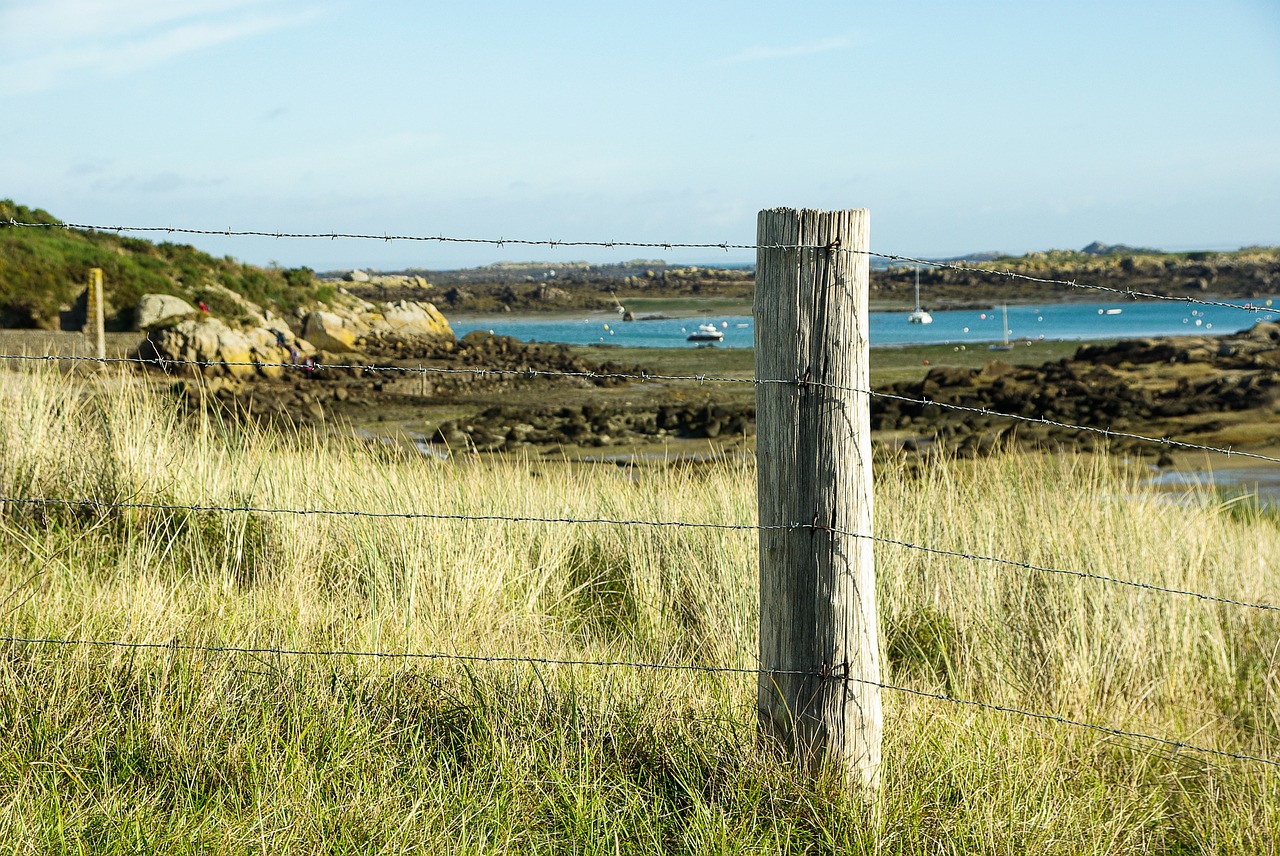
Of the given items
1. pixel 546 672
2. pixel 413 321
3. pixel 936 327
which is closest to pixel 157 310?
pixel 413 321

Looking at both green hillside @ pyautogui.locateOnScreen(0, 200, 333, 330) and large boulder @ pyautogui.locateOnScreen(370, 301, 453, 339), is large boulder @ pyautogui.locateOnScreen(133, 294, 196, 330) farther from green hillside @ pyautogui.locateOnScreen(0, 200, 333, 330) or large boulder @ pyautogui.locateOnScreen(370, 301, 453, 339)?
large boulder @ pyautogui.locateOnScreen(370, 301, 453, 339)

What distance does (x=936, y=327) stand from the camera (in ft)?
163

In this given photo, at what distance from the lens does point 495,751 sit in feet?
9.68

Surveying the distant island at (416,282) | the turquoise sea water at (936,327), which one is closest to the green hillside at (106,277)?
the distant island at (416,282)

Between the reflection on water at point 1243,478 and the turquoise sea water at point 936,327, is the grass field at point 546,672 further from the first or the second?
the turquoise sea water at point 936,327

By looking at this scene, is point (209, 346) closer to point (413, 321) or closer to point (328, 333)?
point (328, 333)

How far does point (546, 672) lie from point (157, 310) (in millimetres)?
26213

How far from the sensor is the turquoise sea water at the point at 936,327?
1618 inches

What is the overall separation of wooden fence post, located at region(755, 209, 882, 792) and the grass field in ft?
0.66

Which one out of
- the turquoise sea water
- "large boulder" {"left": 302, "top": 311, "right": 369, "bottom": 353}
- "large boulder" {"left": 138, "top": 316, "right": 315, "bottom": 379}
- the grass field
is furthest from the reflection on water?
"large boulder" {"left": 302, "top": 311, "right": 369, "bottom": 353}

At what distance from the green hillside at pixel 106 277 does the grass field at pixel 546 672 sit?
880 inches

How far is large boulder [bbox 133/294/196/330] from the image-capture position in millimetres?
26266

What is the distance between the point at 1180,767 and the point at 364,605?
3.05 metres

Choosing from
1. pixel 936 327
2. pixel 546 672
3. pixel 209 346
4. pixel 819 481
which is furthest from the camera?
pixel 936 327
